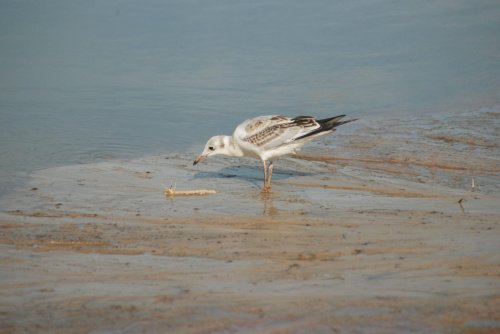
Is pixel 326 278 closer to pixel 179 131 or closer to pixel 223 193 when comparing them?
pixel 223 193

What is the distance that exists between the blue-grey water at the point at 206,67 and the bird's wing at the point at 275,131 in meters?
1.73

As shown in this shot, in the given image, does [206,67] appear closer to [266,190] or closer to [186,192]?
[266,190]

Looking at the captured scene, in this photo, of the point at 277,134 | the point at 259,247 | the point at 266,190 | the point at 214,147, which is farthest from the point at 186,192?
the point at 259,247

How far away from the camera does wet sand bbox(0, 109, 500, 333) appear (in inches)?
138

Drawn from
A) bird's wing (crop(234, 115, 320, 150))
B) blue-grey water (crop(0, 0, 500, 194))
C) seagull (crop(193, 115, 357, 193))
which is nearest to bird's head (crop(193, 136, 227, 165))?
seagull (crop(193, 115, 357, 193))

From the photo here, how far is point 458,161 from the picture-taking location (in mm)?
8125

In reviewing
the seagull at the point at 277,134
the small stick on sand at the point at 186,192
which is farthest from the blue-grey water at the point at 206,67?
the small stick on sand at the point at 186,192

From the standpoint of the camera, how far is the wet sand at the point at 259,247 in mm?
3496

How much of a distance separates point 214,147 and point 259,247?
11.6 feet

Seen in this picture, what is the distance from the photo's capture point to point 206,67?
1391 centimetres

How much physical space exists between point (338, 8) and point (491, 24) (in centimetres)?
445

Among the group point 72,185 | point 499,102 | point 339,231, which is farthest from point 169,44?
point 339,231

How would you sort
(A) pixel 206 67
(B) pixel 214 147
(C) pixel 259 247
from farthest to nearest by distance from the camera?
(A) pixel 206 67 → (B) pixel 214 147 → (C) pixel 259 247

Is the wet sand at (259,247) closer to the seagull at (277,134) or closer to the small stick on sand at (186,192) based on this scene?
the small stick on sand at (186,192)
